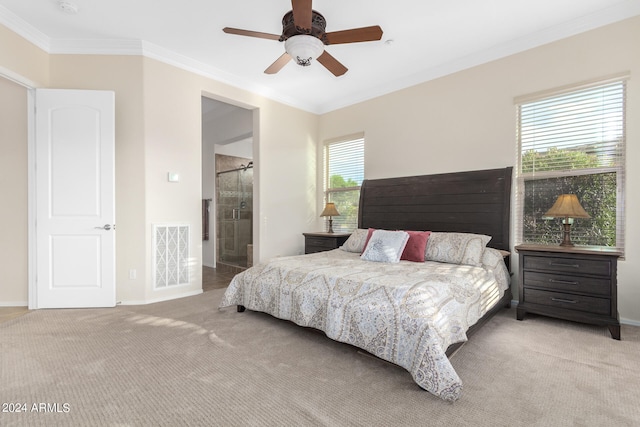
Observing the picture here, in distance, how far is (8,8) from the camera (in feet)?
9.50

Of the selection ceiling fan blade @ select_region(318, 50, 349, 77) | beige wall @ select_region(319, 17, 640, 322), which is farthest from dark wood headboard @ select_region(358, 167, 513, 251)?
ceiling fan blade @ select_region(318, 50, 349, 77)

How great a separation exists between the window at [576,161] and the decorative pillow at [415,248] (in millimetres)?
1145

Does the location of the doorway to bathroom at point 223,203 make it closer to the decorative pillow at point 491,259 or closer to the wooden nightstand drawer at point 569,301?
the decorative pillow at point 491,259

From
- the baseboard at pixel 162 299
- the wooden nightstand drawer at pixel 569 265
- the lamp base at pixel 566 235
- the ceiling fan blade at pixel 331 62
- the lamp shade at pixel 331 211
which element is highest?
the ceiling fan blade at pixel 331 62

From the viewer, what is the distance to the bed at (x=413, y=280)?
1.94 metres

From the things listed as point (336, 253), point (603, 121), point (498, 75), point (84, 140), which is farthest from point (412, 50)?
point (84, 140)

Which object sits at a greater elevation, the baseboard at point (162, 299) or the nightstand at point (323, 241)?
the nightstand at point (323, 241)

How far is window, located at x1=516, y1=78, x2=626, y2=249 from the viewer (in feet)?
9.84

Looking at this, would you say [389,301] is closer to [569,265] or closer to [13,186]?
[569,265]

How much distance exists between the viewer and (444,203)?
3.97 metres

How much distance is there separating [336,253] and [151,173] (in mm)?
2441

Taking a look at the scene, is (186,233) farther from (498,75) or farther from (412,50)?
(498,75)

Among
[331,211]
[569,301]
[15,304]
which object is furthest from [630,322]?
[15,304]

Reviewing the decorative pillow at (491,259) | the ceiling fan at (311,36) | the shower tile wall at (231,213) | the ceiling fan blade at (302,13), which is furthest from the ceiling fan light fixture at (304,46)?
the shower tile wall at (231,213)
